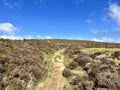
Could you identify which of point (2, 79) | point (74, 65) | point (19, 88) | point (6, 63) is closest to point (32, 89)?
point (19, 88)

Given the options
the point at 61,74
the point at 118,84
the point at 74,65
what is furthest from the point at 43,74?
the point at 118,84

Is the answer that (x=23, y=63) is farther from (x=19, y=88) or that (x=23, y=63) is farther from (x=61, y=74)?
(x=19, y=88)

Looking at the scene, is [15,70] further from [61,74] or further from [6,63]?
[61,74]

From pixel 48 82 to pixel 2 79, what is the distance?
4.87 m

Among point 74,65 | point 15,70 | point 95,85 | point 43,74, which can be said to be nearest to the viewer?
point 95,85

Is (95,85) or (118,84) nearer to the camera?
(118,84)

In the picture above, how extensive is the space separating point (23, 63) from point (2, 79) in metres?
6.04

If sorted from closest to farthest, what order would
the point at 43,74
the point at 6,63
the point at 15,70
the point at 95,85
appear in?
the point at 95,85 → the point at 15,70 → the point at 6,63 → the point at 43,74

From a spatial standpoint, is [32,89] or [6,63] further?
[6,63]

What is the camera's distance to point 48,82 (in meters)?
19.8

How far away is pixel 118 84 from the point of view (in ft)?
53.0

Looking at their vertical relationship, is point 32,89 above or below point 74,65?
below

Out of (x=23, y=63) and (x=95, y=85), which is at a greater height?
(x=23, y=63)

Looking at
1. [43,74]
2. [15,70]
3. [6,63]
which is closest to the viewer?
[15,70]
